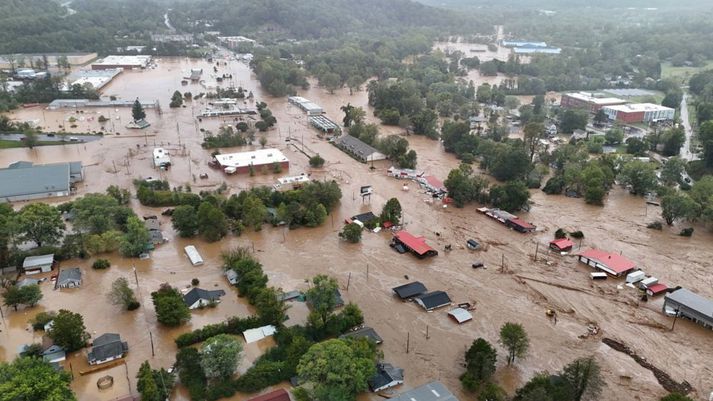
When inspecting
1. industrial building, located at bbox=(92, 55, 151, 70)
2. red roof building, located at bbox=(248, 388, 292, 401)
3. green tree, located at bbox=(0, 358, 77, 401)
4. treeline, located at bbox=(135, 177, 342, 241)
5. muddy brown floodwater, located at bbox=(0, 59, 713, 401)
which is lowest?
muddy brown floodwater, located at bbox=(0, 59, 713, 401)

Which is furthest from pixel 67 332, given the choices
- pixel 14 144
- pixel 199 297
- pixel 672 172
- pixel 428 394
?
pixel 672 172

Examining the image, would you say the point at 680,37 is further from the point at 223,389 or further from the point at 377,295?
the point at 223,389

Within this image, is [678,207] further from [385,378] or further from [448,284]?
[385,378]

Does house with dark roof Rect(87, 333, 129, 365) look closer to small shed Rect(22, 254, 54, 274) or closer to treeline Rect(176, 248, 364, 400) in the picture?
treeline Rect(176, 248, 364, 400)

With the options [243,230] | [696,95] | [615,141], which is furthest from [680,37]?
[243,230]

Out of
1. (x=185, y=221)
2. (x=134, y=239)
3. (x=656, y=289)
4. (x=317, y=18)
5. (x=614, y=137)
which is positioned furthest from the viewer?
(x=317, y=18)

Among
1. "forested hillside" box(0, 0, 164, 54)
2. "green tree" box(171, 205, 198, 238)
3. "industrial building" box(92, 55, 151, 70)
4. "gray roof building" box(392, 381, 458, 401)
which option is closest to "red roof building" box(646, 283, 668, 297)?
"gray roof building" box(392, 381, 458, 401)
